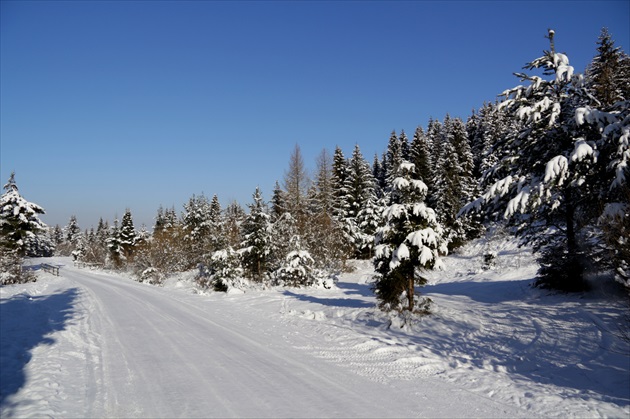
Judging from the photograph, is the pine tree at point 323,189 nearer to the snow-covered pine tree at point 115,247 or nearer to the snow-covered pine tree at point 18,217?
the snow-covered pine tree at point 18,217

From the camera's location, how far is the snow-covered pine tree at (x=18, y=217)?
36.4m

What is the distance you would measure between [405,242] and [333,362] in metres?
4.82

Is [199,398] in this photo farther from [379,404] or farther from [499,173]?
[499,173]

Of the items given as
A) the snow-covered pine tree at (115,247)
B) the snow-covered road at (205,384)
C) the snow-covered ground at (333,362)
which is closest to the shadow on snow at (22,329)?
the snow-covered ground at (333,362)

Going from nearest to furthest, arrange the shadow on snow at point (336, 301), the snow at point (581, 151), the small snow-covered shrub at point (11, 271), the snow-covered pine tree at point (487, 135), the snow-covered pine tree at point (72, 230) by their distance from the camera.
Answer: the snow at point (581, 151)
the shadow on snow at point (336, 301)
the small snow-covered shrub at point (11, 271)
the snow-covered pine tree at point (487, 135)
the snow-covered pine tree at point (72, 230)

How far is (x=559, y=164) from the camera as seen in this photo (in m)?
10.7

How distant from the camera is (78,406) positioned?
231 inches

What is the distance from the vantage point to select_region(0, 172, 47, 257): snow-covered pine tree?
1432 inches

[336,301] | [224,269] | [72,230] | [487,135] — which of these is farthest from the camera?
[72,230]

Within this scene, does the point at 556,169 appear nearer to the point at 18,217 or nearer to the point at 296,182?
the point at 296,182

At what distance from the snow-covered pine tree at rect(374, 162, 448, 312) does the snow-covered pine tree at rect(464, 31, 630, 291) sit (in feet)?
8.17

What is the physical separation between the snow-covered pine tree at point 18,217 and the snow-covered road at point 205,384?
34.2 metres

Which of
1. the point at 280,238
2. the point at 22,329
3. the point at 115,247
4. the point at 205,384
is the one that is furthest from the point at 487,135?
the point at 115,247

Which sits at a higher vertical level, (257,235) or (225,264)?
(257,235)
